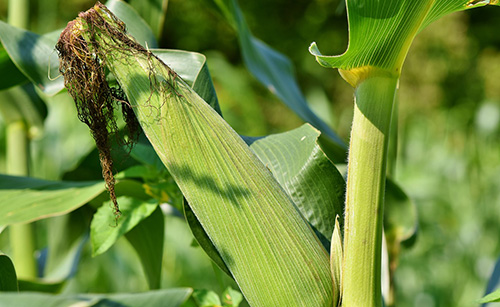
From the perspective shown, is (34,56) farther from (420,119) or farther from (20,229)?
Answer: (420,119)

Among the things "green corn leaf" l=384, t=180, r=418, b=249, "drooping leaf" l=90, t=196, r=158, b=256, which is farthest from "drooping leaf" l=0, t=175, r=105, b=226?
"green corn leaf" l=384, t=180, r=418, b=249

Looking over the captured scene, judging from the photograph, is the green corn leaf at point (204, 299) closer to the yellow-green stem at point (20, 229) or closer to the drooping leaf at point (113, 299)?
the drooping leaf at point (113, 299)

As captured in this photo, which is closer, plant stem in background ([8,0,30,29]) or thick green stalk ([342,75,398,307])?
thick green stalk ([342,75,398,307])

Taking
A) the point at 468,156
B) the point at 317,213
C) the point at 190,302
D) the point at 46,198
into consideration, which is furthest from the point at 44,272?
the point at 468,156

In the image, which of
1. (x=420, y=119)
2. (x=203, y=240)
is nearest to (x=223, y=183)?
(x=203, y=240)

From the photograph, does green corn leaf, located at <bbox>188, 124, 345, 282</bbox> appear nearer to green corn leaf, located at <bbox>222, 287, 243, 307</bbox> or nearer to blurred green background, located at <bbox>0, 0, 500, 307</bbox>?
green corn leaf, located at <bbox>222, 287, 243, 307</bbox>
